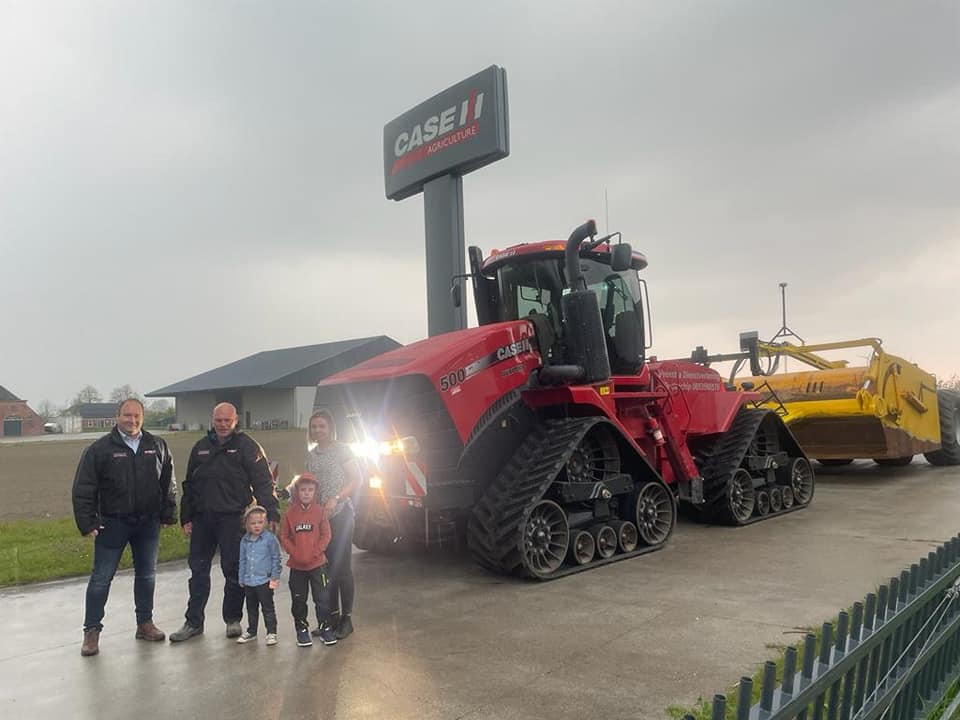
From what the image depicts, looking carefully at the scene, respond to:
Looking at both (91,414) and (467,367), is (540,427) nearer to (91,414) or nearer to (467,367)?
(467,367)

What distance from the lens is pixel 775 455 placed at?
960 cm

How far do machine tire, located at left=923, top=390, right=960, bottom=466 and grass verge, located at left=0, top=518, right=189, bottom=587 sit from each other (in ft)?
44.7

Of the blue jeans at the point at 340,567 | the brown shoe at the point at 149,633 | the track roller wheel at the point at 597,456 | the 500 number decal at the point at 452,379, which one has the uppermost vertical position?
the 500 number decal at the point at 452,379

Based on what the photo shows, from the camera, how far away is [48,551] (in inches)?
315

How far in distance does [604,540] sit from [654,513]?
0.88m

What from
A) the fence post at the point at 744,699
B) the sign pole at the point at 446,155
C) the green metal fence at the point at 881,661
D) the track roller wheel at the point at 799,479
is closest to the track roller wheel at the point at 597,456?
the green metal fence at the point at 881,661

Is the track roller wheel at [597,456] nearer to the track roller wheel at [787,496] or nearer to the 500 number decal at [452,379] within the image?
the 500 number decal at [452,379]

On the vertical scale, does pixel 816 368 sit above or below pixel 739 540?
above

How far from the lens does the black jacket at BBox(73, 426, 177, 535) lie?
474 centimetres

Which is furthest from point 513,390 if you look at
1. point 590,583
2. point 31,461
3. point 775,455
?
point 31,461

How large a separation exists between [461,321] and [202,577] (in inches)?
189

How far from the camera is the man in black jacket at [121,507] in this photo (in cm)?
477

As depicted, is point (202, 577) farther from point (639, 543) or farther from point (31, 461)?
point (31, 461)

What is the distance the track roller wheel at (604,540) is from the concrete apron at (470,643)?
0.74 feet
